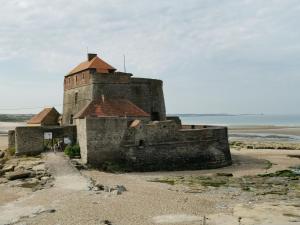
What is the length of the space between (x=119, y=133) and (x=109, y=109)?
126 inches

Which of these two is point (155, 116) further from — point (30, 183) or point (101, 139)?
point (30, 183)

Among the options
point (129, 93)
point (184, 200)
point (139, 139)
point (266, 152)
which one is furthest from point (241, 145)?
point (184, 200)

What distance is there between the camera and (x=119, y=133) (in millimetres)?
24938

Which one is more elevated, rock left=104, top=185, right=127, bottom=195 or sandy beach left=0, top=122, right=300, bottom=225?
rock left=104, top=185, right=127, bottom=195

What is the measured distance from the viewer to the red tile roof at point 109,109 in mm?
26938

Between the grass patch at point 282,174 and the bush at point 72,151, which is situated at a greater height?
the bush at point 72,151

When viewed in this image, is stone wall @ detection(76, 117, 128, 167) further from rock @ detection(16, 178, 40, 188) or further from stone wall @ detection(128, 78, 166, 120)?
stone wall @ detection(128, 78, 166, 120)

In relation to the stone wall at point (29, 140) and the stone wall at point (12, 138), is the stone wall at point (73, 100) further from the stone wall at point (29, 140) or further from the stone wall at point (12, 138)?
the stone wall at point (12, 138)

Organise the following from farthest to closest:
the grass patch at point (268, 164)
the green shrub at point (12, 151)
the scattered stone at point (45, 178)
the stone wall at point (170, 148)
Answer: the grass patch at point (268, 164), the green shrub at point (12, 151), the stone wall at point (170, 148), the scattered stone at point (45, 178)

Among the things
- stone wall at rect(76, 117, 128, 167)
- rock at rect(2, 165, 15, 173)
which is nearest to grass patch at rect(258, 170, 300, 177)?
stone wall at rect(76, 117, 128, 167)

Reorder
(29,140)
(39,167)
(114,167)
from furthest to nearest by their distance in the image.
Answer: (29,140) < (114,167) < (39,167)

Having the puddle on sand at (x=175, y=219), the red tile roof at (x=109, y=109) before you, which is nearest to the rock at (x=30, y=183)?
the red tile roof at (x=109, y=109)

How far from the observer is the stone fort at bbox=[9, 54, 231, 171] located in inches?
967

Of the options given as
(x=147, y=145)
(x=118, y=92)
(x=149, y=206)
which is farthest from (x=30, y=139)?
(x=149, y=206)
